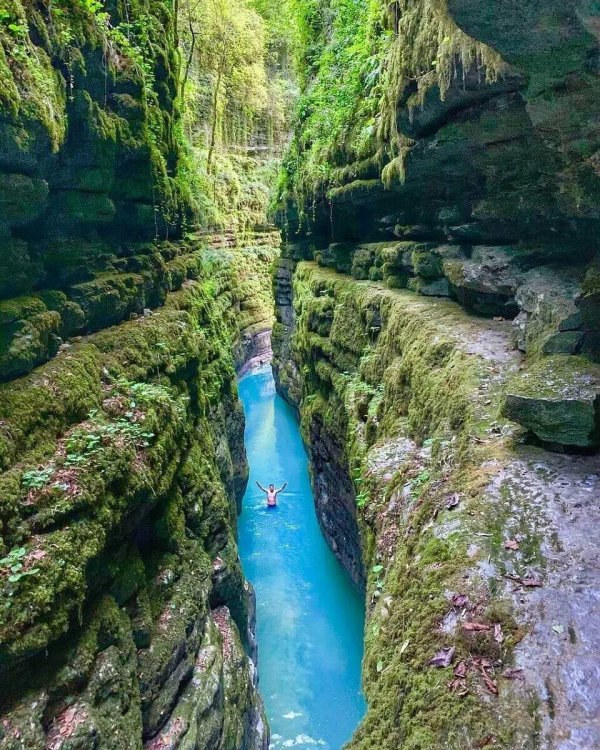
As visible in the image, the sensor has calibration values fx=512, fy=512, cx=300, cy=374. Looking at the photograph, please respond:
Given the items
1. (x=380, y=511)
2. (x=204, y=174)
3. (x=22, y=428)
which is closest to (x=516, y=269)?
(x=380, y=511)

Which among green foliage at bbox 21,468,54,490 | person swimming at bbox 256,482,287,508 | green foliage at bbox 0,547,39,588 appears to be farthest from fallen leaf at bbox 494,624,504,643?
person swimming at bbox 256,482,287,508

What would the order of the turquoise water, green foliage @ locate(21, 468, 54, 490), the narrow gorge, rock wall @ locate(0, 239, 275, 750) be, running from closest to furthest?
the narrow gorge → rock wall @ locate(0, 239, 275, 750) → green foliage @ locate(21, 468, 54, 490) → the turquoise water

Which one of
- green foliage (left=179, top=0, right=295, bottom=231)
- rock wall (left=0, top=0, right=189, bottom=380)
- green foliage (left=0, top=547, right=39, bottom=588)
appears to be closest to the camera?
green foliage (left=0, top=547, right=39, bottom=588)

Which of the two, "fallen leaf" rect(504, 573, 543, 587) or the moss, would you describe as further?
"fallen leaf" rect(504, 573, 543, 587)

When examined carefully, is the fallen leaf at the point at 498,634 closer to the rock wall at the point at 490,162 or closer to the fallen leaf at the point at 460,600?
the fallen leaf at the point at 460,600

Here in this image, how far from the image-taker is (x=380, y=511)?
6.38 metres

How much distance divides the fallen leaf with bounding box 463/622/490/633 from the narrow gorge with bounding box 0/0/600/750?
47 millimetres

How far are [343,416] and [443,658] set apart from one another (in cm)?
906

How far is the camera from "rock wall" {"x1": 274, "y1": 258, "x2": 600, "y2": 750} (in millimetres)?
2725

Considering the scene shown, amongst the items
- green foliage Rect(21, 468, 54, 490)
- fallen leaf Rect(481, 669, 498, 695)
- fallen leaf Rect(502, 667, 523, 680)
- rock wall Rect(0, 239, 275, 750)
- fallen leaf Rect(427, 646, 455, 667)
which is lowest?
rock wall Rect(0, 239, 275, 750)

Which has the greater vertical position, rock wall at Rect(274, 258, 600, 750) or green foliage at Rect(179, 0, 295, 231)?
green foliage at Rect(179, 0, 295, 231)

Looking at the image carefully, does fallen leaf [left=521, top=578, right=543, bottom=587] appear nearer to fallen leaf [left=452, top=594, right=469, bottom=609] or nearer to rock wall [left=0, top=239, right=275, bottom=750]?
fallen leaf [left=452, top=594, right=469, bottom=609]

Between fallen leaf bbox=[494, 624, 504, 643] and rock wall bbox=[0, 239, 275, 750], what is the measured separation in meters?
3.93

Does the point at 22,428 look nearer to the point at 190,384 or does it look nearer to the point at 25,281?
the point at 25,281
